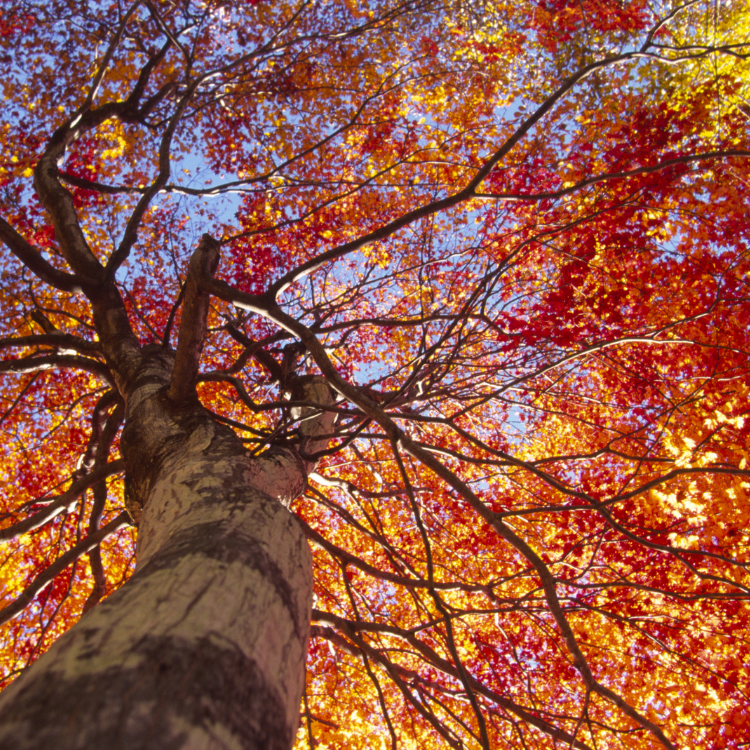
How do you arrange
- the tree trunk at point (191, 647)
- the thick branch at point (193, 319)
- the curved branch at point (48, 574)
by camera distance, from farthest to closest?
the curved branch at point (48, 574) < the thick branch at point (193, 319) < the tree trunk at point (191, 647)

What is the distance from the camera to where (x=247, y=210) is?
252 inches

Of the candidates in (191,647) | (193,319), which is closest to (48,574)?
(193,319)

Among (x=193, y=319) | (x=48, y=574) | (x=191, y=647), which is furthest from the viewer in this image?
(x=48, y=574)

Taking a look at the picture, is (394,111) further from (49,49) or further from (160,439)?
(160,439)

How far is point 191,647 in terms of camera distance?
635 millimetres

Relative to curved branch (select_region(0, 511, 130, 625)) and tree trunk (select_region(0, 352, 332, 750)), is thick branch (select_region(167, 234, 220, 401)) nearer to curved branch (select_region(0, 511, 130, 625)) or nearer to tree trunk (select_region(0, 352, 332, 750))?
tree trunk (select_region(0, 352, 332, 750))

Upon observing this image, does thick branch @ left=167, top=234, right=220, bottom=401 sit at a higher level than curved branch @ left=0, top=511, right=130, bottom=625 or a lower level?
higher

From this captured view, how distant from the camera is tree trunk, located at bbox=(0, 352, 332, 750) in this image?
507 millimetres

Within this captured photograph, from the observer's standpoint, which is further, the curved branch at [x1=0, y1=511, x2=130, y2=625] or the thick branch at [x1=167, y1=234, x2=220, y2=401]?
the curved branch at [x1=0, y1=511, x2=130, y2=625]

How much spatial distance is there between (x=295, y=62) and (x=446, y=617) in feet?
23.2

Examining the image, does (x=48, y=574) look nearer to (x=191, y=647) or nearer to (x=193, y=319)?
(x=193, y=319)

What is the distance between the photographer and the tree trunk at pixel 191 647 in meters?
0.51

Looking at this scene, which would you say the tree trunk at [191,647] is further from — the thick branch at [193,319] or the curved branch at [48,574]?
the curved branch at [48,574]

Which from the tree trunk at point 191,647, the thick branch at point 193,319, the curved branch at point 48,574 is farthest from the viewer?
the curved branch at point 48,574
